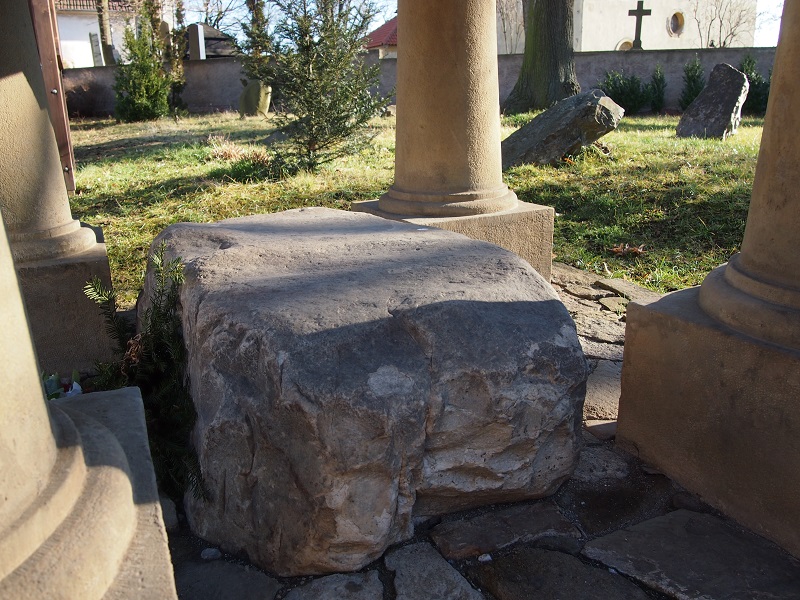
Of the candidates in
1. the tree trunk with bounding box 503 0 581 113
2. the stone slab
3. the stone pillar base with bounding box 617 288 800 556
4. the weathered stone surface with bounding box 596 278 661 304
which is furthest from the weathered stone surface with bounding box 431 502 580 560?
the tree trunk with bounding box 503 0 581 113

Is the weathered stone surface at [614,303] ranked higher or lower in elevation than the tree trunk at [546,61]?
lower

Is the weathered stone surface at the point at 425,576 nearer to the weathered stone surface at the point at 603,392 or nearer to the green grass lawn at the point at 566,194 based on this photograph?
the weathered stone surface at the point at 603,392

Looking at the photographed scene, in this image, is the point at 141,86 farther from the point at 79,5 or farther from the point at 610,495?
the point at 79,5

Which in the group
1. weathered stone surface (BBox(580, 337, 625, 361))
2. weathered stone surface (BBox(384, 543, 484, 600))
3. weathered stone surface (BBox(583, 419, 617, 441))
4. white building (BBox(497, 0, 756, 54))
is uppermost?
white building (BBox(497, 0, 756, 54))

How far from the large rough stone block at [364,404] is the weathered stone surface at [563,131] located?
5.66 meters

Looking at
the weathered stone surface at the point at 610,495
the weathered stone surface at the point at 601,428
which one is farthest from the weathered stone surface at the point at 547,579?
the weathered stone surface at the point at 601,428

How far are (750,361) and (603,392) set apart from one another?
3.38 ft

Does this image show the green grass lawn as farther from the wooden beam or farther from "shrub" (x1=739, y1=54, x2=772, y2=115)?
"shrub" (x1=739, y1=54, x2=772, y2=115)

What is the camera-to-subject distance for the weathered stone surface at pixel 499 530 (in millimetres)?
2176

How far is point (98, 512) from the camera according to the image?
4.80 feet

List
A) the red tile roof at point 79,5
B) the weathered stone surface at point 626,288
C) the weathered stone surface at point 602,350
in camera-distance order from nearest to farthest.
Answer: the weathered stone surface at point 602,350 < the weathered stone surface at point 626,288 < the red tile roof at point 79,5

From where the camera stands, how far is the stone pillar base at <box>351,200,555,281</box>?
4.18 metres

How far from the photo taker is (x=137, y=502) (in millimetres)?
1604

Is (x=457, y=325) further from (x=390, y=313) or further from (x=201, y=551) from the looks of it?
(x=201, y=551)
